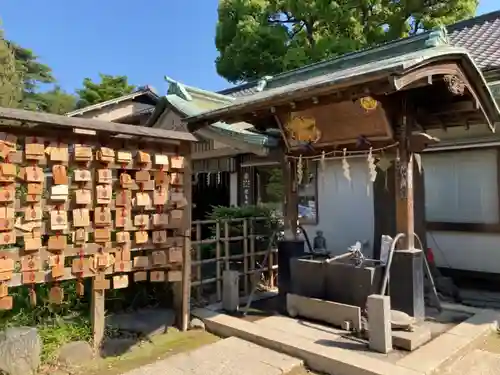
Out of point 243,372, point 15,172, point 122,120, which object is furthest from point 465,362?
point 122,120

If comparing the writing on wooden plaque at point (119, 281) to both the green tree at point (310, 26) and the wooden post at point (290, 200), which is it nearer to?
the wooden post at point (290, 200)

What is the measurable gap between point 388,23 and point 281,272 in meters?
15.1

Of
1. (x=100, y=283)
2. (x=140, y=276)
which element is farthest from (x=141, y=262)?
(x=100, y=283)

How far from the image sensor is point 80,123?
4281mm

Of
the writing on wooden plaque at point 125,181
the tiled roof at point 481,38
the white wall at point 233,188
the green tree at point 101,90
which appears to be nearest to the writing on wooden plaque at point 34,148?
the writing on wooden plaque at point 125,181

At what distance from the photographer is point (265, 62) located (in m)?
19.0

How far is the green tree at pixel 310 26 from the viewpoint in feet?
55.1

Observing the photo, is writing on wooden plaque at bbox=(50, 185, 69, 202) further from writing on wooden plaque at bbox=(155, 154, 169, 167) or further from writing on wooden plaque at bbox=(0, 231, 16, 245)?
writing on wooden plaque at bbox=(155, 154, 169, 167)

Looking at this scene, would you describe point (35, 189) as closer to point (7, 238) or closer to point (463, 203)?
point (7, 238)

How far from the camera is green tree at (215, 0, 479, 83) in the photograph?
16781 mm

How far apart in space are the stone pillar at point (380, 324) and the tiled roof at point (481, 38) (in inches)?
197

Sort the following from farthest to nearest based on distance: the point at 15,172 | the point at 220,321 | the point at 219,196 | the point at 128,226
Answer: the point at 219,196
the point at 220,321
the point at 128,226
the point at 15,172

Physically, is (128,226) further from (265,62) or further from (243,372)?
(265,62)

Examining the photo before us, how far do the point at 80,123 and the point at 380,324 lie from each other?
395 centimetres
